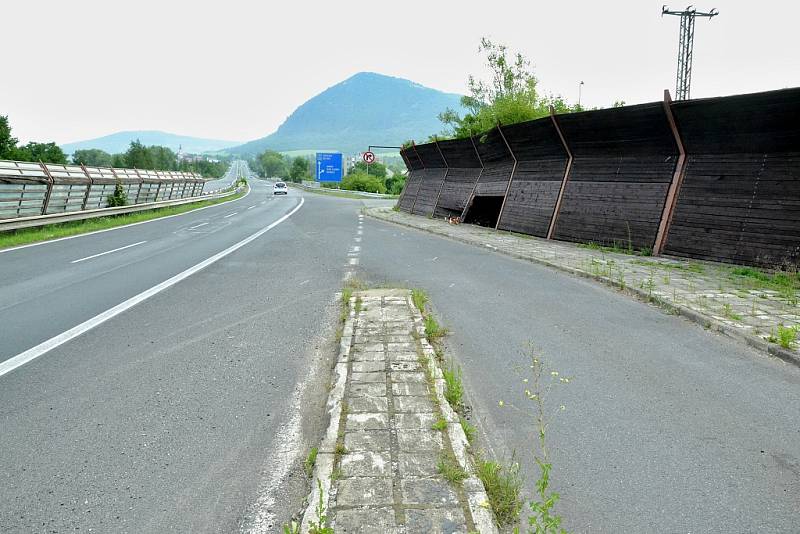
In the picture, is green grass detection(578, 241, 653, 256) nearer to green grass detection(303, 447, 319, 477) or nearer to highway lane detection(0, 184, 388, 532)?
highway lane detection(0, 184, 388, 532)

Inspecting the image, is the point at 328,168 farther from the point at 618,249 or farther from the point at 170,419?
the point at 170,419

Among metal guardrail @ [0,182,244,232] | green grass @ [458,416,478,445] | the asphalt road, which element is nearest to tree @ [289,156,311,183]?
metal guardrail @ [0,182,244,232]

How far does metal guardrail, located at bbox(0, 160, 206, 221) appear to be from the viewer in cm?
1692

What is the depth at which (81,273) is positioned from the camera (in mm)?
9648

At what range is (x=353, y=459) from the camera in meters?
2.99

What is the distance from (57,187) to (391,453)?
21.3 metres

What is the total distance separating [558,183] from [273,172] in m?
194

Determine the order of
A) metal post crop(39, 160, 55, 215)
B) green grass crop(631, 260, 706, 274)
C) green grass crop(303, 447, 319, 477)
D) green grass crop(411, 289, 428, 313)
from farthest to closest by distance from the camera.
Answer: metal post crop(39, 160, 55, 215) < green grass crop(631, 260, 706, 274) < green grass crop(411, 289, 428, 313) < green grass crop(303, 447, 319, 477)

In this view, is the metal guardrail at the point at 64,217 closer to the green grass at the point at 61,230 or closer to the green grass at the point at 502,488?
the green grass at the point at 61,230

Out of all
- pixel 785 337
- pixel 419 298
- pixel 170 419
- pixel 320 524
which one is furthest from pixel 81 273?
pixel 785 337

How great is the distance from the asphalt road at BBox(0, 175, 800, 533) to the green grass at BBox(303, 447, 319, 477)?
80 mm

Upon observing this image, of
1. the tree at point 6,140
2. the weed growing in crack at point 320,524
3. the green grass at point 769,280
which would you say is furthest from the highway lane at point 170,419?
the tree at point 6,140

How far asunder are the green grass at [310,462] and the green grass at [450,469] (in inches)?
28.7

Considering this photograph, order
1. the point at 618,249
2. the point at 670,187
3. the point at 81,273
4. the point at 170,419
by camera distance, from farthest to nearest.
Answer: the point at 618,249, the point at 670,187, the point at 81,273, the point at 170,419
